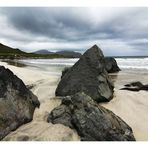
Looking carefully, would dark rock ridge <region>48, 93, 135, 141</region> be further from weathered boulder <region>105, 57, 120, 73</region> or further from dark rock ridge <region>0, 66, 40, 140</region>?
weathered boulder <region>105, 57, 120, 73</region>

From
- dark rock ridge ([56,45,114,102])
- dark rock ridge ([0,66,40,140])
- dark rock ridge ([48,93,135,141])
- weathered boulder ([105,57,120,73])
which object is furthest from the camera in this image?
weathered boulder ([105,57,120,73])

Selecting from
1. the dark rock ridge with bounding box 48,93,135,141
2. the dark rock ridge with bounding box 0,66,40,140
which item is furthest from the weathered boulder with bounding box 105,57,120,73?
the dark rock ridge with bounding box 48,93,135,141

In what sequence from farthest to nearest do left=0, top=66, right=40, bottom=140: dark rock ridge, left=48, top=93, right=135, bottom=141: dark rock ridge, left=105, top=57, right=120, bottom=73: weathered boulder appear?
left=105, top=57, right=120, bottom=73: weathered boulder, left=0, top=66, right=40, bottom=140: dark rock ridge, left=48, top=93, right=135, bottom=141: dark rock ridge

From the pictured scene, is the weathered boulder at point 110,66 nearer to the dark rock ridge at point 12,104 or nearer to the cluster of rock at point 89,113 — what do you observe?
the cluster of rock at point 89,113

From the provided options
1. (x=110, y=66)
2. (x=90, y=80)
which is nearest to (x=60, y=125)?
(x=90, y=80)

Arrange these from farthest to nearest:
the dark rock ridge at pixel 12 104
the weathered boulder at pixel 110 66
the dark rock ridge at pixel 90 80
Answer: the weathered boulder at pixel 110 66 < the dark rock ridge at pixel 90 80 < the dark rock ridge at pixel 12 104

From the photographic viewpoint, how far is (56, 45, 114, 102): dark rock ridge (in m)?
6.73

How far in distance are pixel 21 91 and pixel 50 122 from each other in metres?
0.92

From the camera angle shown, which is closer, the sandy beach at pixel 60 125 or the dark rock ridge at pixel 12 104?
the sandy beach at pixel 60 125

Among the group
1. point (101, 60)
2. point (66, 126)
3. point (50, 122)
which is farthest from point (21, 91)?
point (101, 60)

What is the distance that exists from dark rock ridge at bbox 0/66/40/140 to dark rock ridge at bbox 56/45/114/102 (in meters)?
1.52

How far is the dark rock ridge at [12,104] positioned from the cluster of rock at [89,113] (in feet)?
1.75

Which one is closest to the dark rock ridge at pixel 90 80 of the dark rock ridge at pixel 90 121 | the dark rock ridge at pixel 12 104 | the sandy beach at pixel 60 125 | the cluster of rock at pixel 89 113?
the cluster of rock at pixel 89 113

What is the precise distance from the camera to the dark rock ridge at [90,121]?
4.61 m
